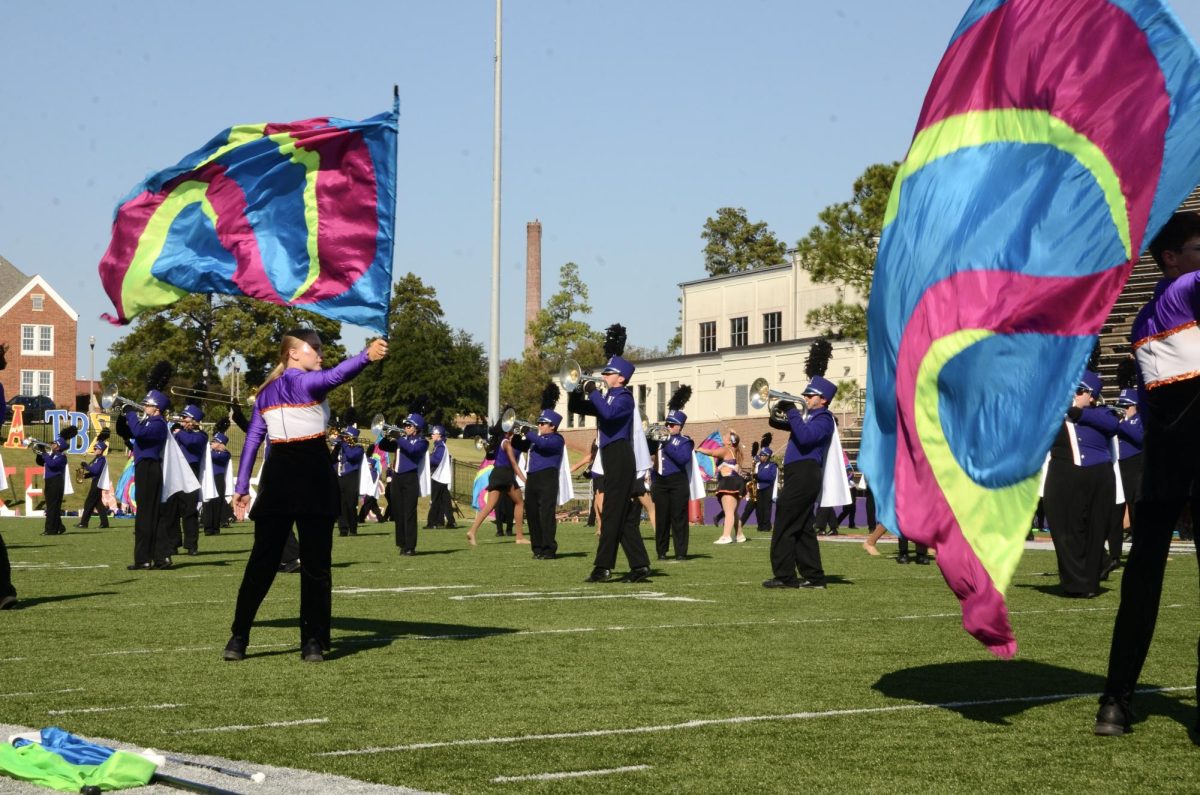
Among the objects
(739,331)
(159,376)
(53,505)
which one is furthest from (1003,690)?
(739,331)

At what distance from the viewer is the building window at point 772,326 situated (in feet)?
238

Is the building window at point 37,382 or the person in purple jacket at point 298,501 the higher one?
the building window at point 37,382

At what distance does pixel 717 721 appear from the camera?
6.65m

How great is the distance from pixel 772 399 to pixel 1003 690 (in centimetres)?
772

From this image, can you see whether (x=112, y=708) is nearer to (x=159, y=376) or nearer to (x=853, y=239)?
Answer: (x=159, y=376)

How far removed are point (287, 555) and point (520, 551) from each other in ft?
17.7

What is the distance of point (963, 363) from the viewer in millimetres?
6496

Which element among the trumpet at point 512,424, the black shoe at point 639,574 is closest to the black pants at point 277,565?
the black shoe at point 639,574

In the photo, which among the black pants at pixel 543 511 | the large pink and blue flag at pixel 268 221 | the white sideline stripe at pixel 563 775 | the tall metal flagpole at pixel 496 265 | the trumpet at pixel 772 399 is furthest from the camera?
the tall metal flagpole at pixel 496 265

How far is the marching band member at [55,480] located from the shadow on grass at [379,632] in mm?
19042

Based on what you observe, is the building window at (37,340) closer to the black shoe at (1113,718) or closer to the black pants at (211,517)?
the black pants at (211,517)

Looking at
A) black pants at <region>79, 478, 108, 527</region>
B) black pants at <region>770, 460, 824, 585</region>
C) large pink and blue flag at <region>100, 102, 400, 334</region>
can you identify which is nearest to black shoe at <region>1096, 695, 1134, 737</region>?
large pink and blue flag at <region>100, 102, 400, 334</region>

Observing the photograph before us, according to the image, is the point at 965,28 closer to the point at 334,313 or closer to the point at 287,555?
the point at 334,313

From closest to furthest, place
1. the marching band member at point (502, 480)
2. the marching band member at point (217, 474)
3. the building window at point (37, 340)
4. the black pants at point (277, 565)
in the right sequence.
→ the black pants at point (277, 565) → the marching band member at point (502, 480) → the marching band member at point (217, 474) → the building window at point (37, 340)
